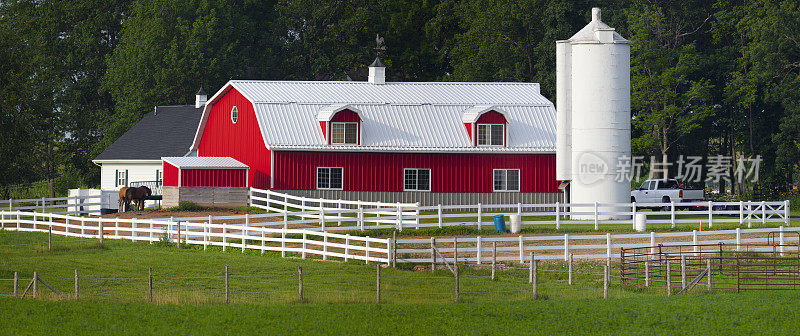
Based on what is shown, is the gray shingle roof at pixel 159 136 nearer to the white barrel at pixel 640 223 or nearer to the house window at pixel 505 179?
the house window at pixel 505 179

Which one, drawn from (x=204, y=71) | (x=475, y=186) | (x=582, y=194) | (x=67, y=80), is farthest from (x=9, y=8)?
(x=582, y=194)

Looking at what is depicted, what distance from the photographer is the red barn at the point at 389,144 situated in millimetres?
50406

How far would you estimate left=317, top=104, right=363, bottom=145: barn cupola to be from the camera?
2000 inches

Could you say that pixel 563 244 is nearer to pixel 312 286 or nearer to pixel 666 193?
pixel 312 286

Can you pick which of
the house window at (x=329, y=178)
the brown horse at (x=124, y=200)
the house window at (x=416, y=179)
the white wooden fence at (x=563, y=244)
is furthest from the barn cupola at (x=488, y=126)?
the brown horse at (x=124, y=200)

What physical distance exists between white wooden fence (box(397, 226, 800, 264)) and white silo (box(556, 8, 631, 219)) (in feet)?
27.9

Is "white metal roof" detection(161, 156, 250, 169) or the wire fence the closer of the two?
the wire fence

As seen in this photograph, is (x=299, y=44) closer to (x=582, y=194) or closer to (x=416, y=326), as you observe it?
(x=582, y=194)

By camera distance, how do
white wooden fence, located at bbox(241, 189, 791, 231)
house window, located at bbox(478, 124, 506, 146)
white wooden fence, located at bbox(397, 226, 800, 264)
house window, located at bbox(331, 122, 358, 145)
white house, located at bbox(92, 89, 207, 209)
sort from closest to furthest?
white wooden fence, located at bbox(397, 226, 800, 264)
white wooden fence, located at bbox(241, 189, 791, 231)
house window, located at bbox(331, 122, 358, 145)
house window, located at bbox(478, 124, 506, 146)
white house, located at bbox(92, 89, 207, 209)

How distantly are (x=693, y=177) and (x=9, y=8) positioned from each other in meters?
49.9

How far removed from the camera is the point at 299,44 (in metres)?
80.3

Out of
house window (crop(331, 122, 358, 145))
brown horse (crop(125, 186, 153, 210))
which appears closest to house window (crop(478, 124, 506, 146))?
house window (crop(331, 122, 358, 145))

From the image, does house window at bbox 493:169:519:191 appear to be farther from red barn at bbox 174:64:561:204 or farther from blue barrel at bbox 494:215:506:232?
blue barrel at bbox 494:215:506:232

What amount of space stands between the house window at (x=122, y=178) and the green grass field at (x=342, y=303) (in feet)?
94.7
